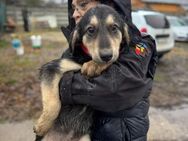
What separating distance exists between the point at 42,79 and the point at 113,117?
53 centimetres

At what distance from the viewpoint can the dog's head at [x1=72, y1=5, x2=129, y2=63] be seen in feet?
7.67

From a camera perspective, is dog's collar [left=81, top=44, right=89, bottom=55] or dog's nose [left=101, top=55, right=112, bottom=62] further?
dog's collar [left=81, top=44, right=89, bottom=55]

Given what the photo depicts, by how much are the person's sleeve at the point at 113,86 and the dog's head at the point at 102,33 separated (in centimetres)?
10

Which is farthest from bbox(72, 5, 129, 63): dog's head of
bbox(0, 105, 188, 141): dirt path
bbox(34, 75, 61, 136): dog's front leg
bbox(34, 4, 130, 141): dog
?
bbox(0, 105, 188, 141): dirt path

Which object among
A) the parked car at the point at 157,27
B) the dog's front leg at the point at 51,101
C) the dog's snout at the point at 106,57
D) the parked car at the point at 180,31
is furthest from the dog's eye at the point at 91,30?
the parked car at the point at 180,31

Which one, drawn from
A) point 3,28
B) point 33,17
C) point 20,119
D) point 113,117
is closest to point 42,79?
point 113,117

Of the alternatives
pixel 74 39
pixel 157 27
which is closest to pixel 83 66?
pixel 74 39

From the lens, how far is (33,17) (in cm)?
2606

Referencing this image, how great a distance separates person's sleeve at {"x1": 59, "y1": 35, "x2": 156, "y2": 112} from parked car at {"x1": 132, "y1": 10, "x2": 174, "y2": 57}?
9.82 metres

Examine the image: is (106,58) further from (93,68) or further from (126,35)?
(126,35)

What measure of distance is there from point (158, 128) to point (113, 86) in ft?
14.7

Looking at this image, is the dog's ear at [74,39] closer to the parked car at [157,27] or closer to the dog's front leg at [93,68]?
the dog's front leg at [93,68]

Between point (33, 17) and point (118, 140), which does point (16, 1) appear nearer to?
point (33, 17)

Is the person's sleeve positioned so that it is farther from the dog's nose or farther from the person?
the dog's nose
